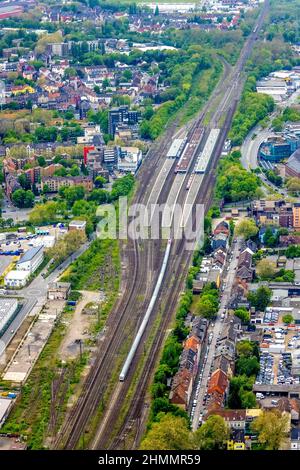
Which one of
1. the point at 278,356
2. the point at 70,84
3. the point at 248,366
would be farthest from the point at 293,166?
the point at 70,84

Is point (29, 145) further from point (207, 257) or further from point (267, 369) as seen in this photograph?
point (267, 369)

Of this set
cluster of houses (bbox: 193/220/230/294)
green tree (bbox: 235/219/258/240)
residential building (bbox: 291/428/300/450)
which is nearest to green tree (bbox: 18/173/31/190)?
cluster of houses (bbox: 193/220/230/294)

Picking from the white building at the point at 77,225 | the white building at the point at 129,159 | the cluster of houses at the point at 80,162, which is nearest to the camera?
the white building at the point at 77,225

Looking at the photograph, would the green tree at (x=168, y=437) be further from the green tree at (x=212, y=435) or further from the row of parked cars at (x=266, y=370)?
the row of parked cars at (x=266, y=370)

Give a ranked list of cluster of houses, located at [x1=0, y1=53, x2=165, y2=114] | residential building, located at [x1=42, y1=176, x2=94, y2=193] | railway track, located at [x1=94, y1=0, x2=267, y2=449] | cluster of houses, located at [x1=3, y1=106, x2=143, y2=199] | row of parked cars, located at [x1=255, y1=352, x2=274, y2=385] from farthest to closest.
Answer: cluster of houses, located at [x1=0, y1=53, x2=165, y2=114]
cluster of houses, located at [x1=3, y1=106, x2=143, y2=199]
residential building, located at [x1=42, y1=176, x2=94, y2=193]
row of parked cars, located at [x1=255, y1=352, x2=274, y2=385]
railway track, located at [x1=94, y1=0, x2=267, y2=449]

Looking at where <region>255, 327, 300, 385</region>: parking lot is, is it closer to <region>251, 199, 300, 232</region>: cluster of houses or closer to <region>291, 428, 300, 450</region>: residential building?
<region>291, 428, 300, 450</region>: residential building

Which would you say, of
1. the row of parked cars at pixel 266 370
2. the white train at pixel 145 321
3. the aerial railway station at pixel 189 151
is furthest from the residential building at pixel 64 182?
the row of parked cars at pixel 266 370
